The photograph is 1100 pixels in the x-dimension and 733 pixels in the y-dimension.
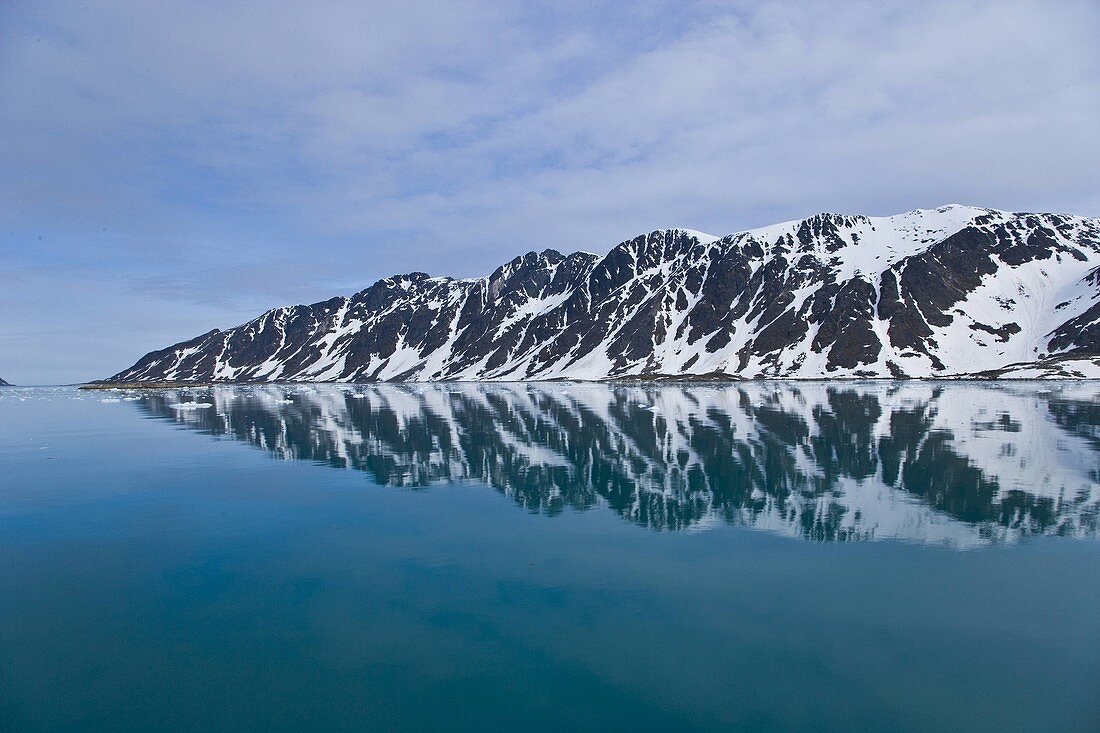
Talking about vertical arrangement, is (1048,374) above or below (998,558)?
above

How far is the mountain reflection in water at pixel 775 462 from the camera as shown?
87.8ft

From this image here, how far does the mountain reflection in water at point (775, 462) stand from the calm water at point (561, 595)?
0.31 metres

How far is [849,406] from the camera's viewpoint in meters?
82.9

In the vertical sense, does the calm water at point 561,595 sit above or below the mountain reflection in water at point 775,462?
below

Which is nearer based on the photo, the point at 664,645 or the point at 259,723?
the point at 259,723

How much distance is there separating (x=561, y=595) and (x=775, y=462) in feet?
82.4

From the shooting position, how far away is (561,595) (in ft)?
61.1

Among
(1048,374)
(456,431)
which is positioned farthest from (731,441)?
(1048,374)

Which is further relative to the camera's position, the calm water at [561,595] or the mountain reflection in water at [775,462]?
the mountain reflection in water at [775,462]

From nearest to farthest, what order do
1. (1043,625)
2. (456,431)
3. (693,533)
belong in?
(1043,625) → (693,533) → (456,431)

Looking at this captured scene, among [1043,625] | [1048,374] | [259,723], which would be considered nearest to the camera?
[259,723]

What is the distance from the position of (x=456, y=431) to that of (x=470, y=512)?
3274cm

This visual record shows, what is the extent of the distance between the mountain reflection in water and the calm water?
0.31 meters

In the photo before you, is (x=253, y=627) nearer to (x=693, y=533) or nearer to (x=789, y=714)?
(x=789, y=714)
